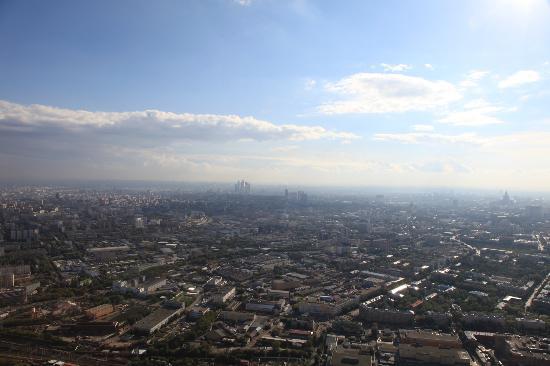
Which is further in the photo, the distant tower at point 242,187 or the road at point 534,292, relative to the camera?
the distant tower at point 242,187

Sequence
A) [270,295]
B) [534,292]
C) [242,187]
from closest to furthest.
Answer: [270,295], [534,292], [242,187]

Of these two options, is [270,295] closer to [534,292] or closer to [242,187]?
[534,292]

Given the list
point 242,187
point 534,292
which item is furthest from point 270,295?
point 242,187

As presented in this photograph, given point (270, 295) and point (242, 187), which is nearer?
point (270, 295)

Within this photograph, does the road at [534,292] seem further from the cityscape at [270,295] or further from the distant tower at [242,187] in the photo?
the distant tower at [242,187]

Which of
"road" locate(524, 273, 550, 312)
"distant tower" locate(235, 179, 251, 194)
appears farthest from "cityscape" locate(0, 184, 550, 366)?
"distant tower" locate(235, 179, 251, 194)

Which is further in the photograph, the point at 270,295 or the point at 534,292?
the point at 534,292

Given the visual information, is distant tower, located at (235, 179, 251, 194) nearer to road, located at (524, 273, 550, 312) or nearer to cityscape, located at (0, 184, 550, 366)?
cityscape, located at (0, 184, 550, 366)

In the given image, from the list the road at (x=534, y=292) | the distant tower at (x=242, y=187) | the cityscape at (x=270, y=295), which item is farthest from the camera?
the distant tower at (x=242, y=187)

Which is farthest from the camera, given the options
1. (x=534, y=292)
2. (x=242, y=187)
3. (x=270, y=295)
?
(x=242, y=187)

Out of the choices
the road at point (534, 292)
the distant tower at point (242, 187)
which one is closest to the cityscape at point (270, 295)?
the road at point (534, 292)

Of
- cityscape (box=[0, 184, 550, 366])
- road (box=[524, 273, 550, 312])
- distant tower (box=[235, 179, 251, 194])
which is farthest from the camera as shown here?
distant tower (box=[235, 179, 251, 194])
